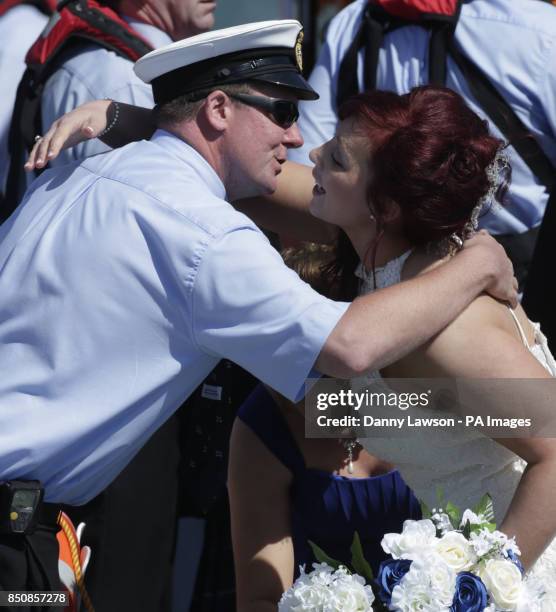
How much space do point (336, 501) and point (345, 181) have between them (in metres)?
0.71

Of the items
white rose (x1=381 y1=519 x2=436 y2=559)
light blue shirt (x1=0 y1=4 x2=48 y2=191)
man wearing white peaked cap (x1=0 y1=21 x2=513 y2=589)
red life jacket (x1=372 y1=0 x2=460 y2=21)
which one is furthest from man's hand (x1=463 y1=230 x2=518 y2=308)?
light blue shirt (x1=0 y1=4 x2=48 y2=191)

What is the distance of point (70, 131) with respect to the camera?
2525mm

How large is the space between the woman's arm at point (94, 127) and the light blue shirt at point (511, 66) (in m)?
1.00

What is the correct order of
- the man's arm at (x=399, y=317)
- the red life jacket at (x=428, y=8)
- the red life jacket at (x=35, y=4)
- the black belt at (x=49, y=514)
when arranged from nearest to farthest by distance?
the man's arm at (x=399, y=317)
the black belt at (x=49, y=514)
the red life jacket at (x=428, y=8)
the red life jacket at (x=35, y=4)

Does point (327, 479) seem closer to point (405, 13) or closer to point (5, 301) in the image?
point (5, 301)

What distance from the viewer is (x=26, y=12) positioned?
405cm

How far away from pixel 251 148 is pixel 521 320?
717mm

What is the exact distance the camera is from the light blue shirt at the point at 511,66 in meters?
3.32

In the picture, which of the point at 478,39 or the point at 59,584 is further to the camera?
the point at 478,39

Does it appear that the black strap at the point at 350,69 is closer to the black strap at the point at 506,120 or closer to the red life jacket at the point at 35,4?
the black strap at the point at 506,120

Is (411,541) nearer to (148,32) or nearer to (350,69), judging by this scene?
(350,69)

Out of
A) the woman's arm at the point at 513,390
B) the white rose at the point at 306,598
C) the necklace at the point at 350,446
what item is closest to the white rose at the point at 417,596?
the white rose at the point at 306,598

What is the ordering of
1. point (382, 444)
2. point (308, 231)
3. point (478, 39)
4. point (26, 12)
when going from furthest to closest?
point (26, 12), point (478, 39), point (308, 231), point (382, 444)

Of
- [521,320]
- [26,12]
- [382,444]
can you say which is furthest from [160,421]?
[26,12]
